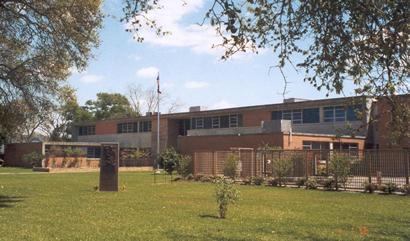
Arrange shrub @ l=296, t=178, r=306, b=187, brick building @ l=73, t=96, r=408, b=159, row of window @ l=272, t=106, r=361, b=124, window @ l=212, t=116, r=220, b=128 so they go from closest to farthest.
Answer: shrub @ l=296, t=178, r=306, b=187 < brick building @ l=73, t=96, r=408, b=159 < row of window @ l=272, t=106, r=361, b=124 < window @ l=212, t=116, r=220, b=128

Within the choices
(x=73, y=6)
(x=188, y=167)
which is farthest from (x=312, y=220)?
(x=188, y=167)

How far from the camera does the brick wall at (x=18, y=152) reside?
69.2m

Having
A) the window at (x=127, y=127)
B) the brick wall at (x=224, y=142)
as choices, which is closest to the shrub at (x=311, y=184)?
the brick wall at (x=224, y=142)

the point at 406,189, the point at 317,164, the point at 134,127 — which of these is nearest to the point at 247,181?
the point at 317,164

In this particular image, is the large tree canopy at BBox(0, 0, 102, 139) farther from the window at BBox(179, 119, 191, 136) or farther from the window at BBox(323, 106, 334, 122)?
the window at BBox(179, 119, 191, 136)

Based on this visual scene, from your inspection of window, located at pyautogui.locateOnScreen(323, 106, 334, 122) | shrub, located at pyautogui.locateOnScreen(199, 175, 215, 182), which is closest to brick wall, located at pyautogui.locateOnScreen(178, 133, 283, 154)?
window, located at pyautogui.locateOnScreen(323, 106, 334, 122)

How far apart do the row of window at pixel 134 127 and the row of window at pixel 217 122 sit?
31.1 ft

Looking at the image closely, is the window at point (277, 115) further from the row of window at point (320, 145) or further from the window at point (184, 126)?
the window at point (184, 126)

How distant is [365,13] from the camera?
291 inches

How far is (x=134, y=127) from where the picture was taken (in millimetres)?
80688

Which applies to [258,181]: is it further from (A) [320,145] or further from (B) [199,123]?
(B) [199,123]

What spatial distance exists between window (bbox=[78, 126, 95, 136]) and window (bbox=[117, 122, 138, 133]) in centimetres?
805

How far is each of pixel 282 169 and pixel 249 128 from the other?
30344 millimetres

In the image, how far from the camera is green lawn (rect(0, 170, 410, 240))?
486 inches
